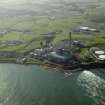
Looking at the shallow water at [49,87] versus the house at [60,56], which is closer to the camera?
the shallow water at [49,87]

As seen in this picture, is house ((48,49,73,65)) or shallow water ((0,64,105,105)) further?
house ((48,49,73,65))

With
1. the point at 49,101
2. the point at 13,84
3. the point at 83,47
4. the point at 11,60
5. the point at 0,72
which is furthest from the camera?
the point at 83,47

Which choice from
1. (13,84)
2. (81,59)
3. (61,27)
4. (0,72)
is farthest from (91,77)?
(61,27)

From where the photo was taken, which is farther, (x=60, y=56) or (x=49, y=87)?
(x=60, y=56)

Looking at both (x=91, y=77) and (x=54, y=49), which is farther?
(x=54, y=49)

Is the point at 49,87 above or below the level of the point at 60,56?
below

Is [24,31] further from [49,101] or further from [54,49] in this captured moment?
[49,101]

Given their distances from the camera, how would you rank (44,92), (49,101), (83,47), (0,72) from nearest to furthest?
(49,101), (44,92), (0,72), (83,47)
